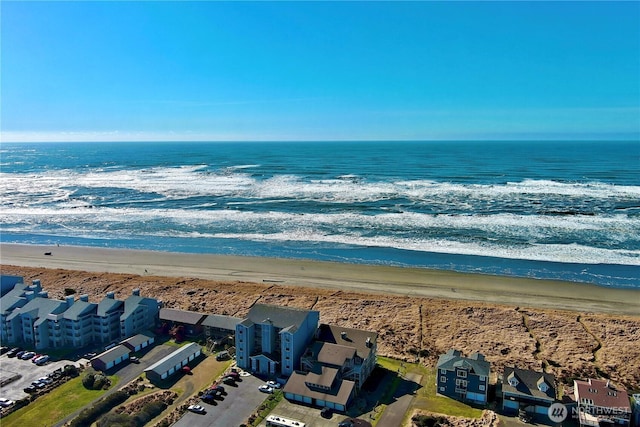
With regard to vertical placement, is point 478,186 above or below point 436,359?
above

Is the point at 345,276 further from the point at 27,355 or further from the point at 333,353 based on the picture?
the point at 27,355

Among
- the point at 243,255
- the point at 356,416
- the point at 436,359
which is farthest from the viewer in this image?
the point at 243,255

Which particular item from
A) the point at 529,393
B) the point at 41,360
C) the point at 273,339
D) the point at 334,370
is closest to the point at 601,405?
the point at 529,393

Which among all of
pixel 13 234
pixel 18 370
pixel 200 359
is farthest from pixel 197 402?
pixel 13 234

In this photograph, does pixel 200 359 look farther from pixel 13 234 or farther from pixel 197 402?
pixel 13 234

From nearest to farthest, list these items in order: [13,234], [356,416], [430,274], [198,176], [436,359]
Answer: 1. [356,416]
2. [436,359]
3. [430,274]
4. [13,234]
5. [198,176]

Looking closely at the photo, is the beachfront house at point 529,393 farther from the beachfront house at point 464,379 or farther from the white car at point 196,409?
the white car at point 196,409

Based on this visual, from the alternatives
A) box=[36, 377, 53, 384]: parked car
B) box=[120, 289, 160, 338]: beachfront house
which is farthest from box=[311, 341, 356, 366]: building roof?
box=[36, 377, 53, 384]: parked car
